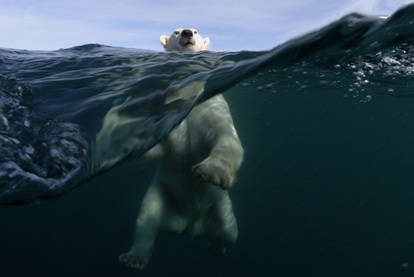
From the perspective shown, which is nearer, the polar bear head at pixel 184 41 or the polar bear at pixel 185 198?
Answer: the polar bear at pixel 185 198

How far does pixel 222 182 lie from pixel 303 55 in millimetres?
4139

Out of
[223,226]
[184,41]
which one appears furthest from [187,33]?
[223,226]

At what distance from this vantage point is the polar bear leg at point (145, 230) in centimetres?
462

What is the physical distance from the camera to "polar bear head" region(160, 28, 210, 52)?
5795mm

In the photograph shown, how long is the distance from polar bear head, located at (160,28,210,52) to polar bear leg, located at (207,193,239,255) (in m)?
2.82

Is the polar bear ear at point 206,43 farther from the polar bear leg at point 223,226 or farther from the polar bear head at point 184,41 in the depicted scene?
the polar bear leg at point 223,226

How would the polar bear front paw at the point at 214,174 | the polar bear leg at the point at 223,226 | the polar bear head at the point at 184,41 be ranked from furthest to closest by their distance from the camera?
the polar bear head at the point at 184,41 → the polar bear leg at the point at 223,226 → the polar bear front paw at the point at 214,174

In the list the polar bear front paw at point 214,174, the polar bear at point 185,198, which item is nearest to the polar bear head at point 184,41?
the polar bear at point 185,198

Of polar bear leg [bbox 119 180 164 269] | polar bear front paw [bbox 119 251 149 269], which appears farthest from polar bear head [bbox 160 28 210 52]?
polar bear front paw [bbox 119 251 149 269]

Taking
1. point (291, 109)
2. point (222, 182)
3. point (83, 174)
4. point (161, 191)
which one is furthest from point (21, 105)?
point (291, 109)

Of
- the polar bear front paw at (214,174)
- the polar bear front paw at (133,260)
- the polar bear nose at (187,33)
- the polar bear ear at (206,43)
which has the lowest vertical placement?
the polar bear front paw at (133,260)

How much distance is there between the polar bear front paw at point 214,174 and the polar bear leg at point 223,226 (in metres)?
1.94

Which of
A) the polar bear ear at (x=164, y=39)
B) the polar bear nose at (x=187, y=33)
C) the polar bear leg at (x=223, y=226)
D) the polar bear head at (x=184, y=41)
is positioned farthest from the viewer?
the polar bear ear at (x=164, y=39)

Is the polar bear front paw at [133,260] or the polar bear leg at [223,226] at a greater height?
the polar bear leg at [223,226]
